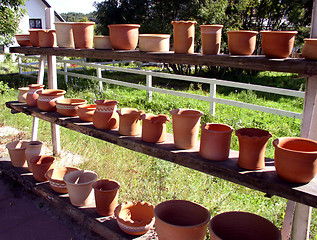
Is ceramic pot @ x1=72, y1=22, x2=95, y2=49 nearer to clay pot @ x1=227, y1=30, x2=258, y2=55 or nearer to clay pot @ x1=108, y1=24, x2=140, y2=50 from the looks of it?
clay pot @ x1=108, y1=24, x2=140, y2=50

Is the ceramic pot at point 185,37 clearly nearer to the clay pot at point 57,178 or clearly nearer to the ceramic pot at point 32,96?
the clay pot at point 57,178

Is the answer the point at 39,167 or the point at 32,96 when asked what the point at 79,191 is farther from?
the point at 32,96

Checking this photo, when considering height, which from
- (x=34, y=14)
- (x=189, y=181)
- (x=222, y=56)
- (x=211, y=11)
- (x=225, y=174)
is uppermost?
(x=34, y=14)

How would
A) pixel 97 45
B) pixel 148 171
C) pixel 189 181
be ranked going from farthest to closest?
pixel 148 171 < pixel 189 181 < pixel 97 45

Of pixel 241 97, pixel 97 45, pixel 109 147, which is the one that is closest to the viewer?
pixel 97 45

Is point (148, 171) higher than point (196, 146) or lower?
lower

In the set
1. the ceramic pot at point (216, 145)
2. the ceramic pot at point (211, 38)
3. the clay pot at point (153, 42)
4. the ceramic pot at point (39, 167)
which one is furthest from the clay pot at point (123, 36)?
the ceramic pot at point (39, 167)

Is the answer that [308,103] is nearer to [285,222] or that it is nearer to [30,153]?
[285,222]

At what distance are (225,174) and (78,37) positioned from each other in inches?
65.9

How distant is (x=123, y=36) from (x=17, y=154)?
81.8 inches

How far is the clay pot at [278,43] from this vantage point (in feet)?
5.43

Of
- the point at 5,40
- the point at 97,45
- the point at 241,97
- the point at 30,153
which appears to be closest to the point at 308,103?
the point at 97,45

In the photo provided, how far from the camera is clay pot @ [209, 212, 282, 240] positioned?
6.42ft

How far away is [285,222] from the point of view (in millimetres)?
1858
